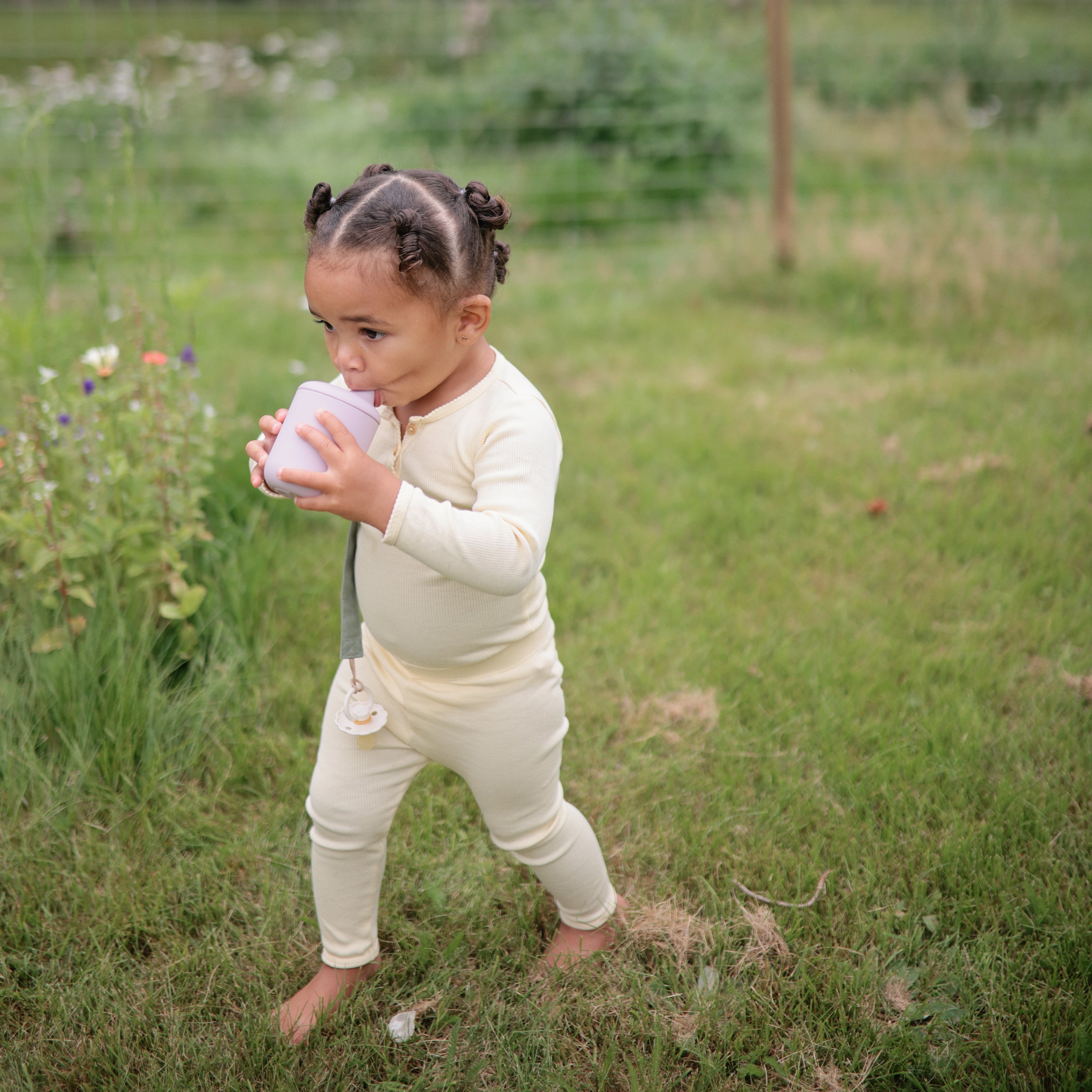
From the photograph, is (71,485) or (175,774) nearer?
(175,774)

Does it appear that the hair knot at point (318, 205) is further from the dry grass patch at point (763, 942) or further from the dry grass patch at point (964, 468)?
the dry grass patch at point (964, 468)

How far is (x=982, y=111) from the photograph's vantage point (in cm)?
731

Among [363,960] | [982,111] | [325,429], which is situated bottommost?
[363,960]

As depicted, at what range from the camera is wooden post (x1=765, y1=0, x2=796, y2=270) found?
18.0ft

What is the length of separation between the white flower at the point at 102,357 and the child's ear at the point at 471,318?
1325mm

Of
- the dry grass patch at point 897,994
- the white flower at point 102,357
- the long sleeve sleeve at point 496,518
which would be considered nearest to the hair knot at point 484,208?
the long sleeve sleeve at point 496,518

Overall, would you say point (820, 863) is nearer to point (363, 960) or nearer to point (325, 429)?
point (363, 960)

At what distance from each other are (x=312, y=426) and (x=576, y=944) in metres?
1.12

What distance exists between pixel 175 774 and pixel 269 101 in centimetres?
794

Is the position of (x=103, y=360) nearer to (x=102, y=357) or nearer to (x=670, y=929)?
(x=102, y=357)

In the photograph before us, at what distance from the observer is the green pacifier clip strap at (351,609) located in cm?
167

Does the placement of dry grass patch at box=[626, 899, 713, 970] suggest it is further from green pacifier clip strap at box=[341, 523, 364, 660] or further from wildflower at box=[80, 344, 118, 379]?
wildflower at box=[80, 344, 118, 379]

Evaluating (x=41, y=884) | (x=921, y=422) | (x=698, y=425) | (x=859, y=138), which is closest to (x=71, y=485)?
(x=41, y=884)

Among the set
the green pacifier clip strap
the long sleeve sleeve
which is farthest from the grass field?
the long sleeve sleeve
